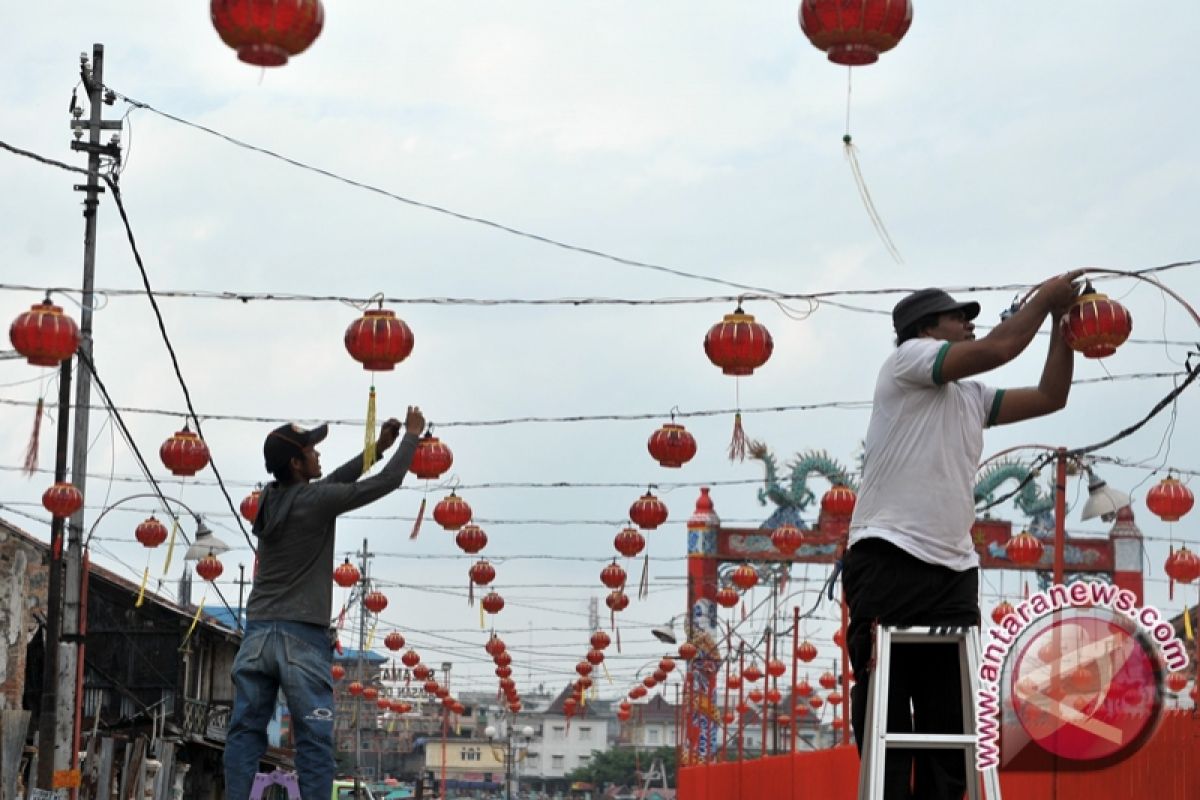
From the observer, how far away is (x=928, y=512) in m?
4.80

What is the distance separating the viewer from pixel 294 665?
628cm

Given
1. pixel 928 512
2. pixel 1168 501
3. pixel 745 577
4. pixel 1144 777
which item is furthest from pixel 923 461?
pixel 745 577

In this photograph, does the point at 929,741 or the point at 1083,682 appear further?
the point at 1083,682

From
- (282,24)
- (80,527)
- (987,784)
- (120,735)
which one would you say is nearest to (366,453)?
(282,24)

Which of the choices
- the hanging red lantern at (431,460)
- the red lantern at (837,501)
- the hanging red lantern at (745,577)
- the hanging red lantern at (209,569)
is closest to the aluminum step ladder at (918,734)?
the hanging red lantern at (431,460)

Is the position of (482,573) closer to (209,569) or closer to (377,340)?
(209,569)

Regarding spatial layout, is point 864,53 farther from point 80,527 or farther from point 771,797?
point 80,527

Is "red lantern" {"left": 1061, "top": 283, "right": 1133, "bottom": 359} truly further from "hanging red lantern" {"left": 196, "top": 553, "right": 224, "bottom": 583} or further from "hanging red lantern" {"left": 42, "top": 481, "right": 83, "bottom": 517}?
"hanging red lantern" {"left": 196, "top": 553, "right": 224, "bottom": 583}

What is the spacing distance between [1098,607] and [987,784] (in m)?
1.04

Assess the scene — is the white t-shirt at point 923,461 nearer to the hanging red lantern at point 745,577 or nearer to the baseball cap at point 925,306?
the baseball cap at point 925,306

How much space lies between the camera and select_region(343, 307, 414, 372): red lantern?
47.8 feet

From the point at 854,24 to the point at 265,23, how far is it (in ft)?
9.38

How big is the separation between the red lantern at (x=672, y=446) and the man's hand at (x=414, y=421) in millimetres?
13694

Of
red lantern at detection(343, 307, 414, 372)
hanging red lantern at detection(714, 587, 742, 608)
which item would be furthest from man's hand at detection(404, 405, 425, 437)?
hanging red lantern at detection(714, 587, 742, 608)
